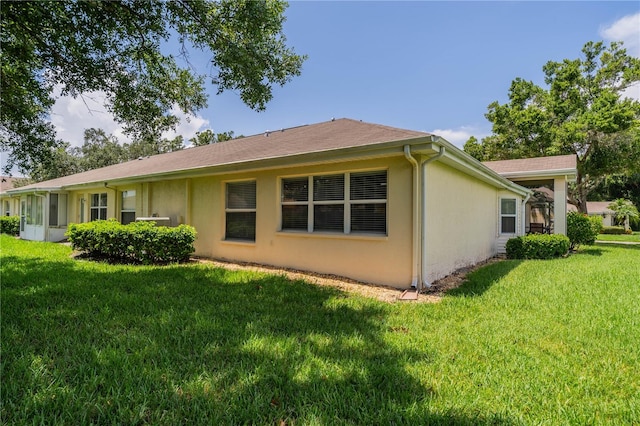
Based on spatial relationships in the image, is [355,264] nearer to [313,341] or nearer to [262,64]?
[313,341]

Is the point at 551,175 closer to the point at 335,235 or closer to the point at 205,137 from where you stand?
the point at 335,235

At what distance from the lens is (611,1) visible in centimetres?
811

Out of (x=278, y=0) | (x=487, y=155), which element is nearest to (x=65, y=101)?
(x=278, y=0)

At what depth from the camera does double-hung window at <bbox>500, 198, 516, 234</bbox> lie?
526 inches

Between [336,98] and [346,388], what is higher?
[336,98]

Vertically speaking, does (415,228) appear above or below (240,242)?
above

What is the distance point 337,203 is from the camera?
759cm

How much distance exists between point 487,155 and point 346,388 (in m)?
29.2

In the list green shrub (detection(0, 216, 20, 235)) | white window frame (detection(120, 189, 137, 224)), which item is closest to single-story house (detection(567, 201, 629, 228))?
white window frame (detection(120, 189, 137, 224))

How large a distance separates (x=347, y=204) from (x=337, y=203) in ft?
0.93

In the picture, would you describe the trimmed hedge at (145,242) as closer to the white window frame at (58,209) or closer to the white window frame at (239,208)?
the white window frame at (239,208)

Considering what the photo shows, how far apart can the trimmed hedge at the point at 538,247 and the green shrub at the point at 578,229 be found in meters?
3.78

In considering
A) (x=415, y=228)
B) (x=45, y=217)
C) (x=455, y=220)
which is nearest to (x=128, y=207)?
(x=45, y=217)

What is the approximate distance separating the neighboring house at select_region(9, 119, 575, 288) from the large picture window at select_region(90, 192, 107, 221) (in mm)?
3519
